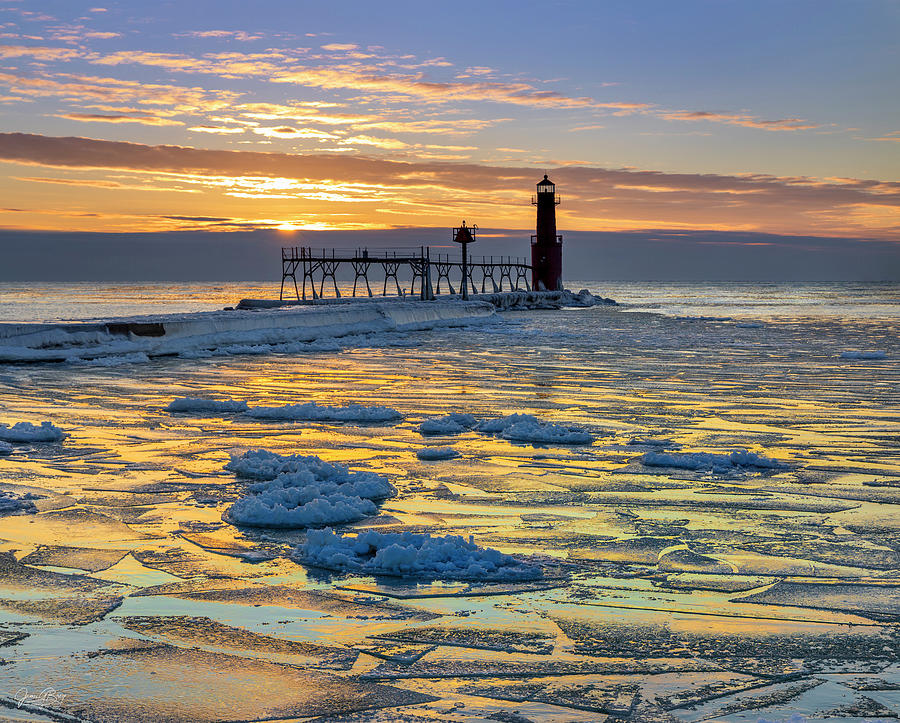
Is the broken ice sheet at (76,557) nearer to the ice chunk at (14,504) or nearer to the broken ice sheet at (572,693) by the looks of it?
the ice chunk at (14,504)

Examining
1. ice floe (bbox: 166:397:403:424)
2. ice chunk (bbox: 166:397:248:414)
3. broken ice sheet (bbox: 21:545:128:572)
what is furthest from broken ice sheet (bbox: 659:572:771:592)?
ice chunk (bbox: 166:397:248:414)

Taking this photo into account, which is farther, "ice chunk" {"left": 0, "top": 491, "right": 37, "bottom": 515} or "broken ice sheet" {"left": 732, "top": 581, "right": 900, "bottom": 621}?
"ice chunk" {"left": 0, "top": 491, "right": 37, "bottom": 515}

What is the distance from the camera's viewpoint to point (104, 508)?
6227 millimetres

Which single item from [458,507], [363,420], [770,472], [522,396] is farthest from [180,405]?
[770,472]

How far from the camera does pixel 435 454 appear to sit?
8.20 metres

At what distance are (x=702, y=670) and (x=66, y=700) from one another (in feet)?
7.60

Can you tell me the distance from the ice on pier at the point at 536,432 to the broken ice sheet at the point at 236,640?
5.41 metres

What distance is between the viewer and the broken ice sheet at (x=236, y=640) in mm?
3637

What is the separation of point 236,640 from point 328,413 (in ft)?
22.9

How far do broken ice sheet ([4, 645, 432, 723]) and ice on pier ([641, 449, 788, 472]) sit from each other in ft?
16.1

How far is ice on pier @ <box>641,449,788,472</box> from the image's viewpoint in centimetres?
771

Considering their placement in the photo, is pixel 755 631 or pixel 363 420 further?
pixel 363 420

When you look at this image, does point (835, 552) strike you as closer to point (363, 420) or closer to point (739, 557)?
point (739, 557)

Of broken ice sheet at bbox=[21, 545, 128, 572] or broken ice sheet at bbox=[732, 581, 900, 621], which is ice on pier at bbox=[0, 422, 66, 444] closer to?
broken ice sheet at bbox=[21, 545, 128, 572]
